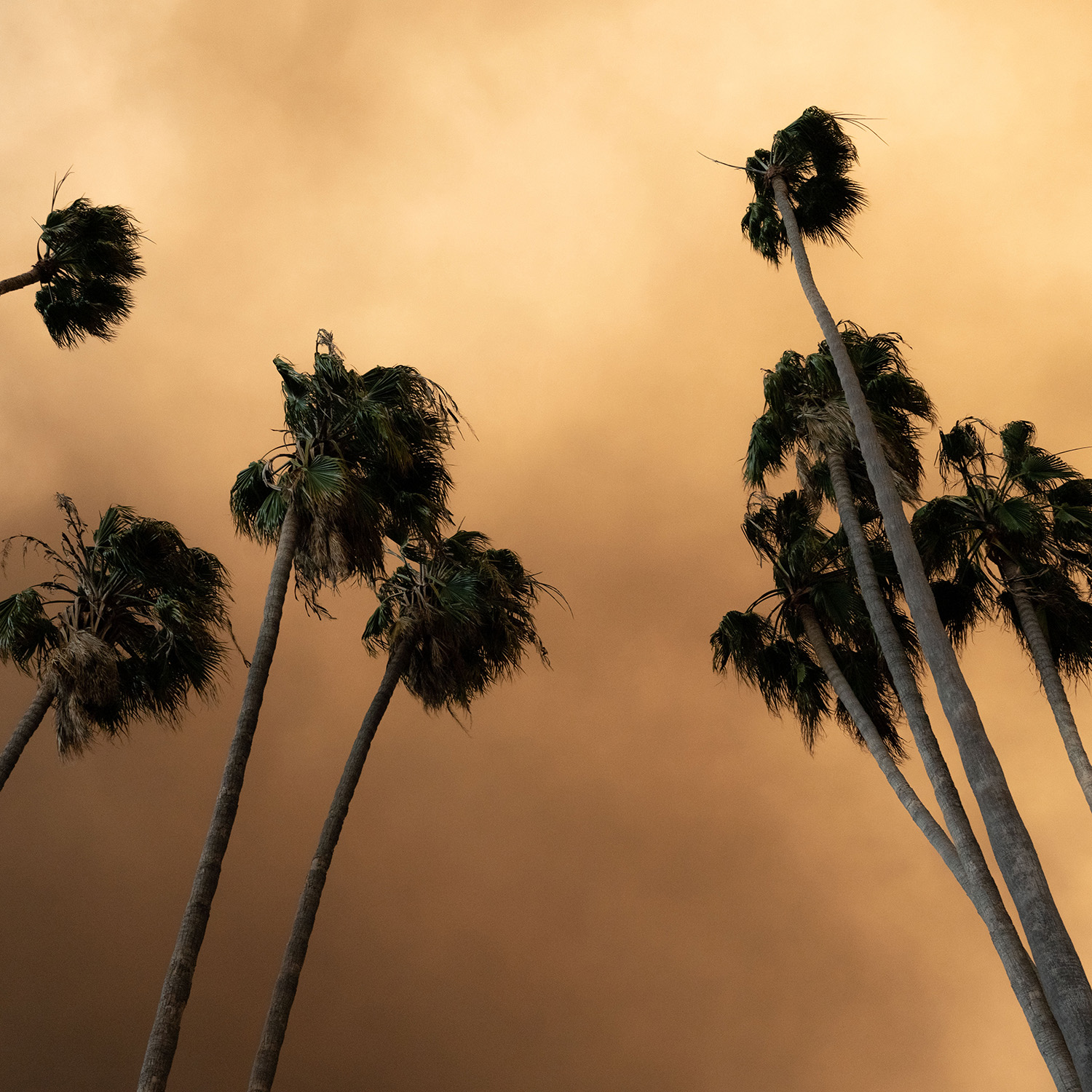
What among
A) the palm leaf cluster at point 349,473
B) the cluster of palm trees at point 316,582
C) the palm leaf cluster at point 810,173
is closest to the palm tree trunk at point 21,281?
the cluster of palm trees at point 316,582

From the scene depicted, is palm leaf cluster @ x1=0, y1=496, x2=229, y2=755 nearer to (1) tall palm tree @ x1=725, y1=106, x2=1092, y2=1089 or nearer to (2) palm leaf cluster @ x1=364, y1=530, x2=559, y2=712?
(2) palm leaf cluster @ x1=364, y1=530, x2=559, y2=712

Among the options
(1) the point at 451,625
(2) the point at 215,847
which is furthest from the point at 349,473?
(2) the point at 215,847

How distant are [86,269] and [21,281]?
1398 millimetres

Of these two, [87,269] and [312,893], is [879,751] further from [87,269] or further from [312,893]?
[87,269]

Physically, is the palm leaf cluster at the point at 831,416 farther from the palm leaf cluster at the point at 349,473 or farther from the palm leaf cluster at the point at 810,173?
the palm leaf cluster at the point at 349,473

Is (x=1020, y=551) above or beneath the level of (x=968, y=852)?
above

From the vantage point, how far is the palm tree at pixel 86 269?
59.8 ft

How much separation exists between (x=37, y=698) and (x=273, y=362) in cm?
663

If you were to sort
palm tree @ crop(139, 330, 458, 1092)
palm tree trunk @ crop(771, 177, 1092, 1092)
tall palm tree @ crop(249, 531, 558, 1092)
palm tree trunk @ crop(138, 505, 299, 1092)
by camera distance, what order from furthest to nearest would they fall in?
tall palm tree @ crop(249, 531, 558, 1092) → palm tree @ crop(139, 330, 458, 1092) → palm tree trunk @ crop(138, 505, 299, 1092) → palm tree trunk @ crop(771, 177, 1092, 1092)

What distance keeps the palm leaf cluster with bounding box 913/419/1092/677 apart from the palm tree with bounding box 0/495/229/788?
12628 mm

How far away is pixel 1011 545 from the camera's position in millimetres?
16266

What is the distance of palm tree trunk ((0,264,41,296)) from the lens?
16.7m

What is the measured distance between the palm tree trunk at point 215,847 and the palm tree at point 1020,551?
1055 centimetres

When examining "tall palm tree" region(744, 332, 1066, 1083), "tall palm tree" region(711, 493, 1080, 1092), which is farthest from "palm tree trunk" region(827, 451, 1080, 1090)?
"tall palm tree" region(711, 493, 1080, 1092)
